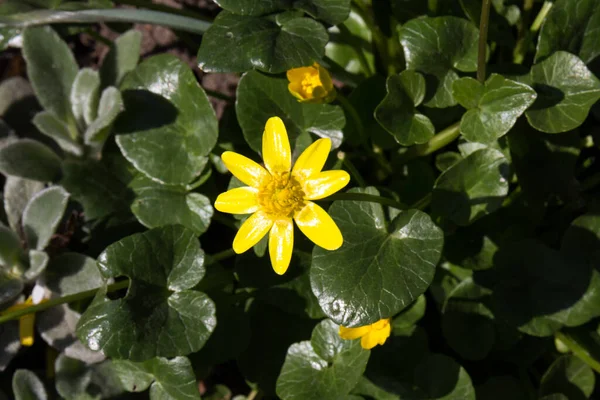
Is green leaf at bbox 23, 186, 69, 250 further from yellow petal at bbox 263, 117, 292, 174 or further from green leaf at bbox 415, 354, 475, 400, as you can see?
green leaf at bbox 415, 354, 475, 400

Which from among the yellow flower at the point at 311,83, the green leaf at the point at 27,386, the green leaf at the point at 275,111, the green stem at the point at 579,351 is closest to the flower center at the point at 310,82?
the yellow flower at the point at 311,83

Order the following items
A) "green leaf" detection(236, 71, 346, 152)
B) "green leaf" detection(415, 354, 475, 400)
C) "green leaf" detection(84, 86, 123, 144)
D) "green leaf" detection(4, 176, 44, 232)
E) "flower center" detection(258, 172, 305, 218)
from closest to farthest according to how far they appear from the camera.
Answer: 1. "flower center" detection(258, 172, 305, 218)
2. "green leaf" detection(415, 354, 475, 400)
3. "green leaf" detection(236, 71, 346, 152)
4. "green leaf" detection(84, 86, 123, 144)
5. "green leaf" detection(4, 176, 44, 232)

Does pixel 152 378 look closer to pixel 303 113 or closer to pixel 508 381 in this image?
pixel 303 113

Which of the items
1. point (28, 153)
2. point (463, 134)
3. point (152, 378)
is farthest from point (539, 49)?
point (28, 153)

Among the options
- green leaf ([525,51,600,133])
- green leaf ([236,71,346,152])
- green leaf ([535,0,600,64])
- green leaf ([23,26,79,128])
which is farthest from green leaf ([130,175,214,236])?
green leaf ([535,0,600,64])

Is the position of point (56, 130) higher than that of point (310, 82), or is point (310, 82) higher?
point (310, 82)

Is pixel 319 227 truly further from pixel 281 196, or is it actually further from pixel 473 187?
pixel 473 187

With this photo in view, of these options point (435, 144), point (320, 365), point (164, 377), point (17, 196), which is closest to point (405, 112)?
point (435, 144)
